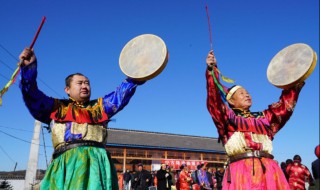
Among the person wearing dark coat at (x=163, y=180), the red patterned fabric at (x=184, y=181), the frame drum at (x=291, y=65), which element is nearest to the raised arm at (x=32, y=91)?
the frame drum at (x=291, y=65)

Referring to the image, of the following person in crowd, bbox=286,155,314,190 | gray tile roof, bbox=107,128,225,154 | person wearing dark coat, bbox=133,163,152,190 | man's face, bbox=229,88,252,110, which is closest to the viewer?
man's face, bbox=229,88,252,110

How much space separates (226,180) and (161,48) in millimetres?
1641

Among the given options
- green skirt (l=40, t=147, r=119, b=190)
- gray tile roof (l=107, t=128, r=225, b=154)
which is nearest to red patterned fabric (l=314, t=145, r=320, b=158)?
green skirt (l=40, t=147, r=119, b=190)

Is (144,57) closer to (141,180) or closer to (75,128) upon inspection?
(75,128)

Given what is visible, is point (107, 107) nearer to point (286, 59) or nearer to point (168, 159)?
point (286, 59)

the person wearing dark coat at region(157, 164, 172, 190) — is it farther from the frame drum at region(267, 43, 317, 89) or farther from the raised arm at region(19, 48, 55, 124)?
the raised arm at region(19, 48, 55, 124)

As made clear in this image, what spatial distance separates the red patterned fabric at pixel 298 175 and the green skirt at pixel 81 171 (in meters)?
7.61

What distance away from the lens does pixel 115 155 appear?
25766 mm

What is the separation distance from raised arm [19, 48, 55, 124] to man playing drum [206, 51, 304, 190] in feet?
5.72

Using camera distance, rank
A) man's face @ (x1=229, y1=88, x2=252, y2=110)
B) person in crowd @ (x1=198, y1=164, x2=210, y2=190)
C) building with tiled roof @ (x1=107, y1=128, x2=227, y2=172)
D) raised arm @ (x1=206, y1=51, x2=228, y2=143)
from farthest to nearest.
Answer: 1. building with tiled roof @ (x1=107, y1=128, x2=227, y2=172)
2. person in crowd @ (x1=198, y1=164, x2=210, y2=190)
3. man's face @ (x1=229, y1=88, x2=252, y2=110)
4. raised arm @ (x1=206, y1=51, x2=228, y2=143)

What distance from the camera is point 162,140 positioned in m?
35.3

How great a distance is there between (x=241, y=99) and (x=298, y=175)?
6222mm

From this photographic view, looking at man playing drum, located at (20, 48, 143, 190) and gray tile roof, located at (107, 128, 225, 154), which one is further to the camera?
gray tile roof, located at (107, 128, 225, 154)

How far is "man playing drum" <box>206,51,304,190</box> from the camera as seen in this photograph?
3602 mm
